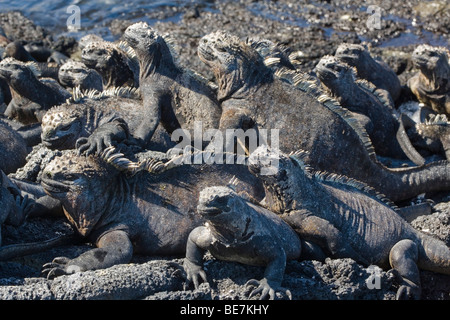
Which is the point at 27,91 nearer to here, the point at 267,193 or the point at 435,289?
the point at 267,193

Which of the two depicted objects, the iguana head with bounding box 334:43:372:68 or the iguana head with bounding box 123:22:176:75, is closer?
the iguana head with bounding box 123:22:176:75

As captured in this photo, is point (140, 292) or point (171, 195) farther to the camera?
point (171, 195)

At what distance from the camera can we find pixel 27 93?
7.23m

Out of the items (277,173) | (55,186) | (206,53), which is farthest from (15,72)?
(277,173)

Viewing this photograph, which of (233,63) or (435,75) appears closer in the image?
(233,63)

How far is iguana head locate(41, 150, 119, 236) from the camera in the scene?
473cm

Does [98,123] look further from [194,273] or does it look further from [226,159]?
[194,273]

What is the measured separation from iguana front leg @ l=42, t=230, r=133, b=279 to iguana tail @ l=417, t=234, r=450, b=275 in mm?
1947

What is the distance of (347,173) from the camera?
5895 mm

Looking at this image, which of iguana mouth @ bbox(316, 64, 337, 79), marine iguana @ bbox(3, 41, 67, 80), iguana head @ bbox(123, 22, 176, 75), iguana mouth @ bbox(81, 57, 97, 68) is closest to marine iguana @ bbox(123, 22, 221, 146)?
iguana head @ bbox(123, 22, 176, 75)

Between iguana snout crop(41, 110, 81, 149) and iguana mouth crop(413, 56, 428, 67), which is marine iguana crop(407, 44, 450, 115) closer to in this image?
iguana mouth crop(413, 56, 428, 67)

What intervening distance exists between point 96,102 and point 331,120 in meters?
1.93

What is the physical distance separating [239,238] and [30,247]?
1.39m
